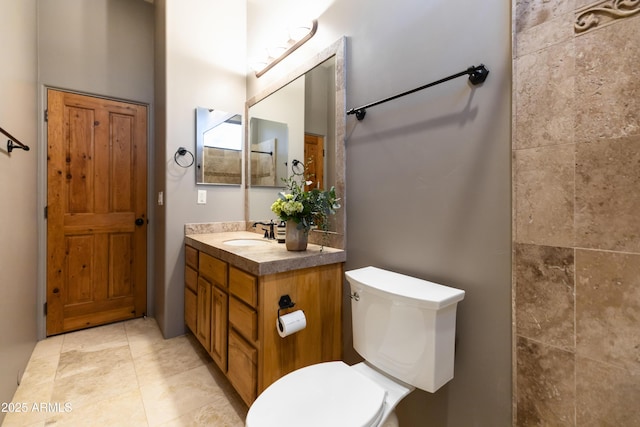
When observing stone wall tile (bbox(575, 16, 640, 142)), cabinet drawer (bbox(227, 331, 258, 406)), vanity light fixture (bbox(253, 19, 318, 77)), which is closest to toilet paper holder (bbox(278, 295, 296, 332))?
cabinet drawer (bbox(227, 331, 258, 406))

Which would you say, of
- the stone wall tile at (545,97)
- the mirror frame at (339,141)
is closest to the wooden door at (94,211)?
the mirror frame at (339,141)

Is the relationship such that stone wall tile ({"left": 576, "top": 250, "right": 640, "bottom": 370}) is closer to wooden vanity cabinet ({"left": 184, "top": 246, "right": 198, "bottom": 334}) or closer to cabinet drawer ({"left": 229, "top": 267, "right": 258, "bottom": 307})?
cabinet drawer ({"left": 229, "top": 267, "right": 258, "bottom": 307})

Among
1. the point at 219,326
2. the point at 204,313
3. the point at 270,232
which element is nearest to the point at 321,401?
the point at 219,326

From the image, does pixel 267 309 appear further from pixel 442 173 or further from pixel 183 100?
pixel 183 100

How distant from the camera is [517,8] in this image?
953mm

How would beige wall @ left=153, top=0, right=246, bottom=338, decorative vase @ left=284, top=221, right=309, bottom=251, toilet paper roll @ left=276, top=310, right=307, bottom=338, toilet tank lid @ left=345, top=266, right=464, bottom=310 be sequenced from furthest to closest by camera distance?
beige wall @ left=153, top=0, right=246, bottom=338
decorative vase @ left=284, top=221, right=309, bottom=251
toilet paper roll @ left=276, top=310, right=307, bottom=338
toilet tank lid @ left=345, top=266, right=464, bottom=310

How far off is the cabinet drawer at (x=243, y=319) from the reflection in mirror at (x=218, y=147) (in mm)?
1329

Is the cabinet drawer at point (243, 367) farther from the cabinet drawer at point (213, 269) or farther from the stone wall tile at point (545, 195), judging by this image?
A: the stone wall tile at point (545, 195)

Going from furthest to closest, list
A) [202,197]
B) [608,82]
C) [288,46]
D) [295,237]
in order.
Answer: [202,197] → [288,46] → [295,237] → [608,82]

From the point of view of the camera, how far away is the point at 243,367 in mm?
1452

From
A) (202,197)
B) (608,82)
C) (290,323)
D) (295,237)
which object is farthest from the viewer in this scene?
(202,197)

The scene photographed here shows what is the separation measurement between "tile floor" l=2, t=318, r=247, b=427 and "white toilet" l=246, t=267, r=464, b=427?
2.49ft

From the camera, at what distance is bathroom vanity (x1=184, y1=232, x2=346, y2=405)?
1.34m

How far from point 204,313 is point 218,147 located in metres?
1.41
